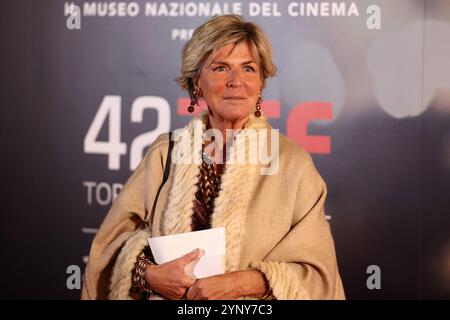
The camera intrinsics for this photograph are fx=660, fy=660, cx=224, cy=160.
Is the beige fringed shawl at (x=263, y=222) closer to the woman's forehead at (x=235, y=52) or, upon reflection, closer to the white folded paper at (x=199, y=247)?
the white folded paper at (x=199, y=247)

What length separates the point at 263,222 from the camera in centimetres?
204

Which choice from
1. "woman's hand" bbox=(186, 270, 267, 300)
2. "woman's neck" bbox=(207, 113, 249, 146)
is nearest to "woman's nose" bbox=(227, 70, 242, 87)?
"woman's neck" bbox=(207, 113, 249, 146)

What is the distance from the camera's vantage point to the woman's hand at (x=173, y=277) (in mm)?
1983

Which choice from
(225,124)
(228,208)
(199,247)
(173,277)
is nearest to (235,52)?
(225,124)

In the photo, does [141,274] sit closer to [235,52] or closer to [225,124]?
[225,124]

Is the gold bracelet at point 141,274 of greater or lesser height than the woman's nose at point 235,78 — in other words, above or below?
below

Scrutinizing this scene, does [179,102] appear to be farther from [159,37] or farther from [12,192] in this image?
[12,192]

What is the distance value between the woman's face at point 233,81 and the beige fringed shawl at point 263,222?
0.07 m

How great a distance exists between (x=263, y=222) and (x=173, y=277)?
1.06ft

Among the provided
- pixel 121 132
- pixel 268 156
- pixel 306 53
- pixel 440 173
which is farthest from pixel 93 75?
pixel 440 173

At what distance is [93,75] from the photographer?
3.15 metres

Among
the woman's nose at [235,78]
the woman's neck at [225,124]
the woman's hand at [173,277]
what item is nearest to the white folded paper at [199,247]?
the woman's hand at [173,277]
